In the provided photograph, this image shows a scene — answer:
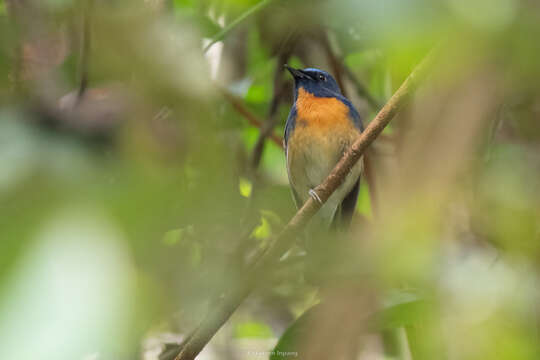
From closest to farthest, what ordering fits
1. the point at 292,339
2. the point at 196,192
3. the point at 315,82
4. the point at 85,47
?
the point at 196,192
the point at 85,47
the point at 292,339
the point at 315,82

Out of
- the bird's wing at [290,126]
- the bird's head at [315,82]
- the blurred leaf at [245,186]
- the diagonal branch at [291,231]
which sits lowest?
the blurred leaf at [245,186]

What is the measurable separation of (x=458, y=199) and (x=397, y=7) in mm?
1669

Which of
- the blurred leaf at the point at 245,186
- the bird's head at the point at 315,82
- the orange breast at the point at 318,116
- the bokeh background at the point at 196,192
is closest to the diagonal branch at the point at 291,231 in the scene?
the bokeh background at the point at 196,192

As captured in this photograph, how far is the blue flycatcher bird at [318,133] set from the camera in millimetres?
2850

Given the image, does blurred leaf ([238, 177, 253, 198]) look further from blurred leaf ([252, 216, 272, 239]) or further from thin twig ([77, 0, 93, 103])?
thin twig ([77, 0, 93, 103])

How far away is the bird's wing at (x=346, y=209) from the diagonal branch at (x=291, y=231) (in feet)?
3.91

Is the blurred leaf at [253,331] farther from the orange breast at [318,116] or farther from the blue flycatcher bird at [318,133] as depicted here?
the orange breast at [318,116]

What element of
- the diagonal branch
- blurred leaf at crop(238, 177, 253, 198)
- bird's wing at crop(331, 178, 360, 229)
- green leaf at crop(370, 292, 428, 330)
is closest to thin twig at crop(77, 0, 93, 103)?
the diagonal branch

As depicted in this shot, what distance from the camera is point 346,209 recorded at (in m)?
2.77

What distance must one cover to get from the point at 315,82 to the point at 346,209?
26.9 inches

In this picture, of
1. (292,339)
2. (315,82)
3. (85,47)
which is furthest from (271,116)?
(85,47)

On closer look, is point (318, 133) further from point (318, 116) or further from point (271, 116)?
point (271, 116)

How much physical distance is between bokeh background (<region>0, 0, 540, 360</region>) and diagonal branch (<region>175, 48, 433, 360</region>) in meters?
0.06

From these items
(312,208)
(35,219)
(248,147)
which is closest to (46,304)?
(35,219)
